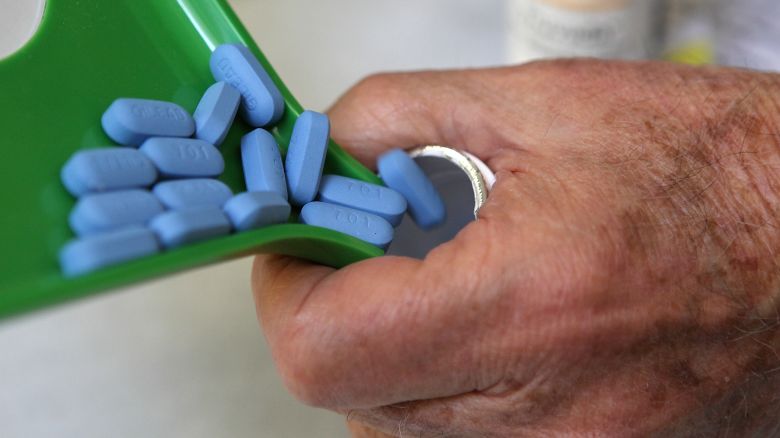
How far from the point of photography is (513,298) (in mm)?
505

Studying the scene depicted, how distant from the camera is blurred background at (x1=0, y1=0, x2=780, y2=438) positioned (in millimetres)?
779

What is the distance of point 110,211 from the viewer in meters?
0.43

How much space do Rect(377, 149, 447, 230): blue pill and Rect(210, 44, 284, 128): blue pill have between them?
10cm

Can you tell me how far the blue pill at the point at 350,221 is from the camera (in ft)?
1.78

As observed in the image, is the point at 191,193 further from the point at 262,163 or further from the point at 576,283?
the point at 576,283

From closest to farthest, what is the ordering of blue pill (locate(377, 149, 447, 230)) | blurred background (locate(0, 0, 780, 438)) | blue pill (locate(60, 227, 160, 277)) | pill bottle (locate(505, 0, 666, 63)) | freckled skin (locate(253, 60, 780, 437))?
blue pill (locate(60, 227, 160, 277)), freckled skin (locate(253, 60, 780, 437)), blue pill (locate(377, 149, 447, 230)), blurred background (locate(0, 0, 780, 438)), pill bottle (locate(505, 0, 666, 63))

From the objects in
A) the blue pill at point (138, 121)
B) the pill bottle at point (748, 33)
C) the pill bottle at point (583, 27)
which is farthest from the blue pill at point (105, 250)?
the pill bottle at point (748, 33)

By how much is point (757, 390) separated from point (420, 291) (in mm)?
294

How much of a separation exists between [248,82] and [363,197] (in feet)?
0.39

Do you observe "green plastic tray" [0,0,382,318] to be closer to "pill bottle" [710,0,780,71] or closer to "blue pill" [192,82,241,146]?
"blue pill" [192,82,241,146]

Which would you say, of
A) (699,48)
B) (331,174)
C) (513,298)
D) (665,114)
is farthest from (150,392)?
(699,48)

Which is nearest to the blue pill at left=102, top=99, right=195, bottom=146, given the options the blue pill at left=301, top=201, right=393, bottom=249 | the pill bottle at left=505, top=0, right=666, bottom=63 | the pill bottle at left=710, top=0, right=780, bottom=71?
the blue pill at left=301, top=201, right=393, bottom=249

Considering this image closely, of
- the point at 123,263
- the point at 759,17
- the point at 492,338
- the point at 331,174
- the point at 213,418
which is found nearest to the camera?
the point at 123,263

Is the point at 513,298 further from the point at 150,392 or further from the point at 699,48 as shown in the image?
the point at 699,48
